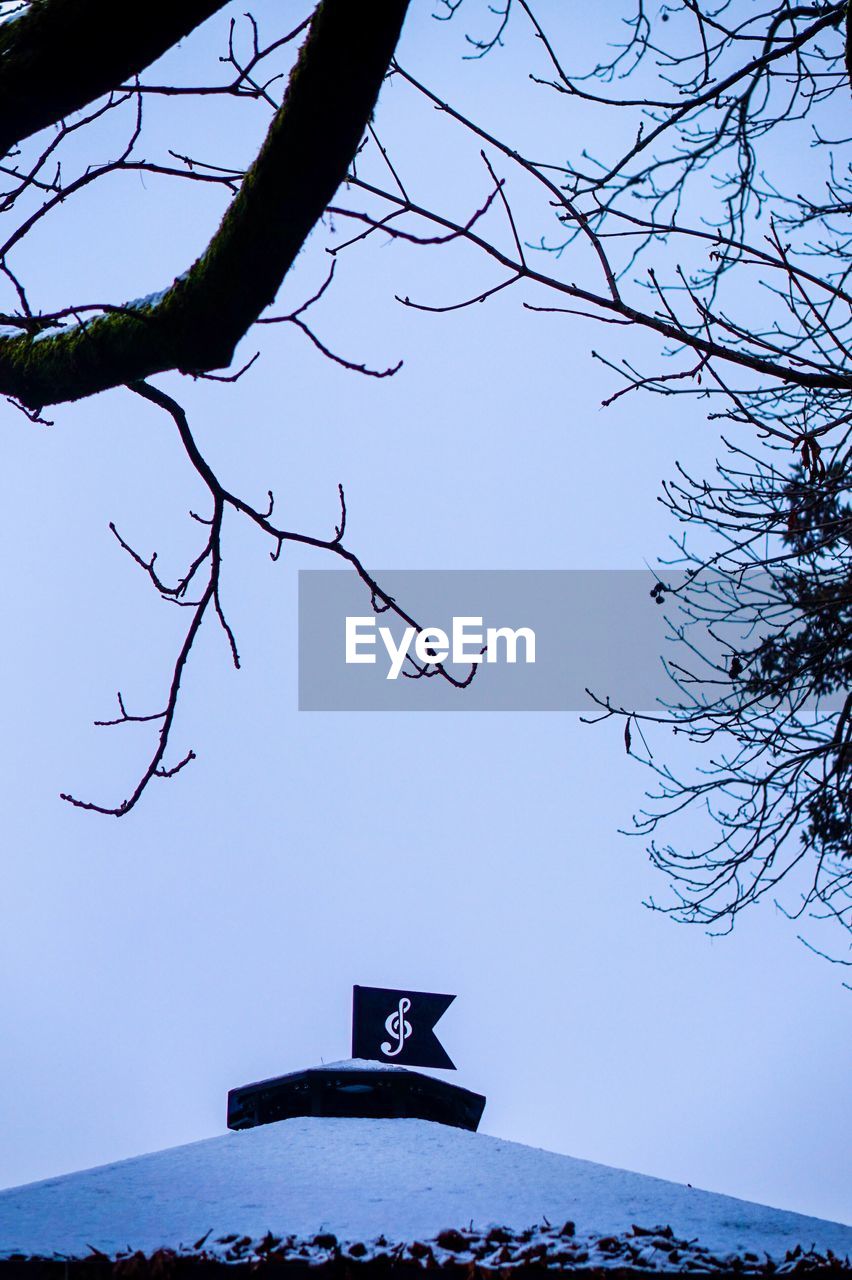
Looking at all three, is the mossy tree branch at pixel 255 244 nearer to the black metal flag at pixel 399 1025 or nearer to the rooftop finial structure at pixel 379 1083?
the rooftop finial structure at pixel 379 1083

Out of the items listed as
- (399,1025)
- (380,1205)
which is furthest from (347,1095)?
(380,1205)

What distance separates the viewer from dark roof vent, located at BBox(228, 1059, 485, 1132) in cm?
1327

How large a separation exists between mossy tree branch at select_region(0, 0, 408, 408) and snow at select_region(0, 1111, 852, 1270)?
18.9 ft

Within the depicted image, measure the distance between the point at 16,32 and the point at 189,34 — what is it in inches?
13.1

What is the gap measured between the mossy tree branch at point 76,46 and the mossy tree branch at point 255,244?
25 centimetres

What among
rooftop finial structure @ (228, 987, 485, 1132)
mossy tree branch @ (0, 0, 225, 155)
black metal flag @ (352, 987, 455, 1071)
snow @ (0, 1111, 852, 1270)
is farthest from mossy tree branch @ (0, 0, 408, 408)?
black metal flag @ (352, 987, 455, 1071)

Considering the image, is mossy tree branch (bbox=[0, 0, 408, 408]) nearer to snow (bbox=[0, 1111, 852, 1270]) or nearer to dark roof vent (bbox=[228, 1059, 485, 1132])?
snow (bbox=[0, 1111, 852, 1270])

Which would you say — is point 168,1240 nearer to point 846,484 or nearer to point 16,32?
point 846,484

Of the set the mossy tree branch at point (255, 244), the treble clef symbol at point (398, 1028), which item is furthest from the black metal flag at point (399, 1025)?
the mossy tree branch at point (255, 244)

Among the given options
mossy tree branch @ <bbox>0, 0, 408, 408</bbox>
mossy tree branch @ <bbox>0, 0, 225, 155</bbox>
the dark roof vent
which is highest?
mossy tree branch @ <bbox>0, 0, 225, 155</bbox>

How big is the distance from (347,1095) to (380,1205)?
5308 millimetres

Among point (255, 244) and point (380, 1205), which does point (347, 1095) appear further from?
point (255, 244)

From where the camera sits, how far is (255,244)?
2.42 metres

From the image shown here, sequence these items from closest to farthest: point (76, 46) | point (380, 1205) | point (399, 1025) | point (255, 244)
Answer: point (76, 46), point (255, 244), point (380, 1205), point (399, 1025)
